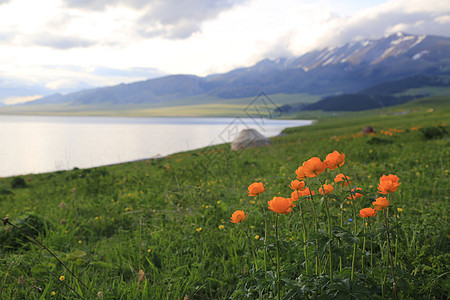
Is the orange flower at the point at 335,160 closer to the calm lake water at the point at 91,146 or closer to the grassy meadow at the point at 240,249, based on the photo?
the grassy meadow at the point at 240,249

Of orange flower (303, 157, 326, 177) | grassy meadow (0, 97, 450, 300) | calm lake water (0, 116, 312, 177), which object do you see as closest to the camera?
orange flower (303, 157, 326, 177)

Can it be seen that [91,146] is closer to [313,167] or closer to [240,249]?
[240,249]

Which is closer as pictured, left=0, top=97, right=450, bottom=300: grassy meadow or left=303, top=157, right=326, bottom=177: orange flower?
left=303, top=157, right=326, bottom=177: orange flower

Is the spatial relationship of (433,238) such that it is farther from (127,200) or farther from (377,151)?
(377,151)

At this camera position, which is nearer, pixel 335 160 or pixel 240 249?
pixel 335 160

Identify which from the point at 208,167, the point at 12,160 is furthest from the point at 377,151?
the point at 12,160

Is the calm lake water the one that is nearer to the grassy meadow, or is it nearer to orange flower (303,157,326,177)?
the grassy meadow

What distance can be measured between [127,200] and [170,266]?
3815 millimetres

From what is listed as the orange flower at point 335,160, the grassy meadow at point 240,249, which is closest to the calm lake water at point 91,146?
the grassy meadow at point 240,249

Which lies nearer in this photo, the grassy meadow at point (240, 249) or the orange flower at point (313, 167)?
the orange flower at point (313, 167)

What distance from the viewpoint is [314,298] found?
191 cm

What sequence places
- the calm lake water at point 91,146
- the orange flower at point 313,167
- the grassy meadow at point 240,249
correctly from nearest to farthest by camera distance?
the orange flower at point 313,167
the grassy meadow at point 240,249
the calm lake water at point 91,146

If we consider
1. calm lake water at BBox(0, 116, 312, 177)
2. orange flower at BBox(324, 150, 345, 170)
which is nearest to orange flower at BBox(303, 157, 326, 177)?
orange flower at BBox(324, 150, 345, 170)

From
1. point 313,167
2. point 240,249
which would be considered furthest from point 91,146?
point 313,167
